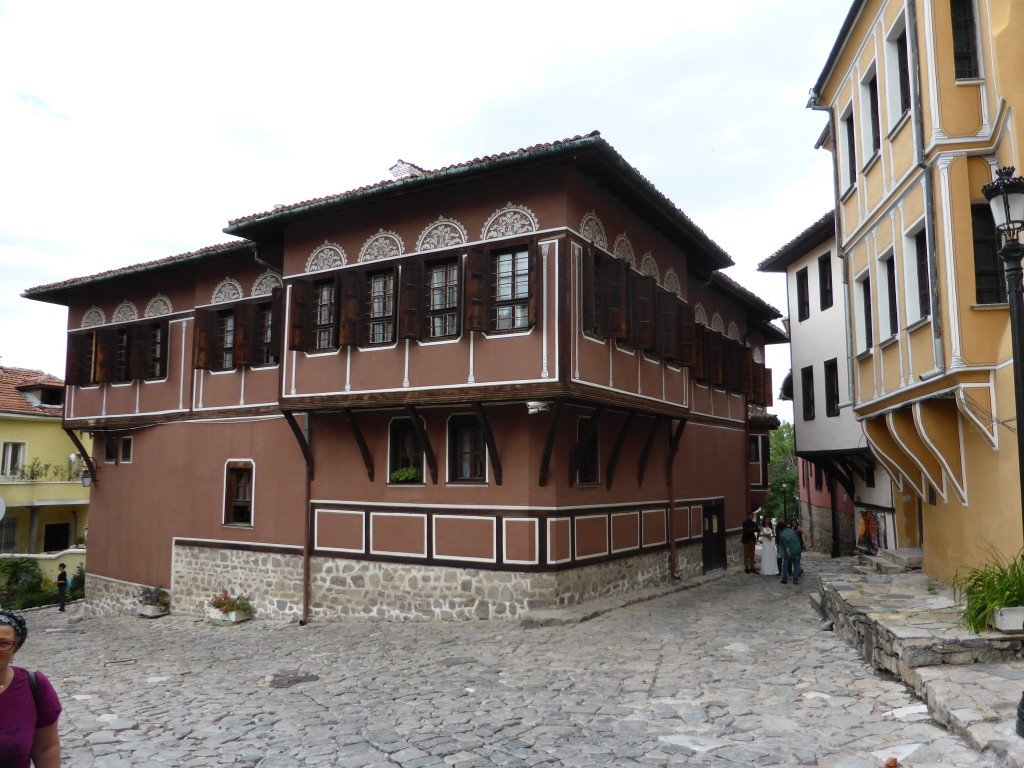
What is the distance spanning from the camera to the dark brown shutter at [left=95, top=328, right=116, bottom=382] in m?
19.3

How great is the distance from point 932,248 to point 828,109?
581 cm

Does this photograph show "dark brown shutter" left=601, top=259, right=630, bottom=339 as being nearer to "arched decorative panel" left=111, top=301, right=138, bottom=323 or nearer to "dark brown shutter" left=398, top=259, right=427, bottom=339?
"dark brown shutter" left=398, top=259, right=427, bottom=339

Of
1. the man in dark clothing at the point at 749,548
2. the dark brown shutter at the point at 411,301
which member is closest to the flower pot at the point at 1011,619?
the dark brown shutter at the point at 411,301

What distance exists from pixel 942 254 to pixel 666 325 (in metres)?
6.43

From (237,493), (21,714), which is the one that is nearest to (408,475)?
(237,493)

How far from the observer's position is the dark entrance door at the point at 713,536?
19047mm

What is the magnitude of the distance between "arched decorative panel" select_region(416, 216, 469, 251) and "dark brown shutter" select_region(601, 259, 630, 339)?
2450mm

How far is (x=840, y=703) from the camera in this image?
735 cm

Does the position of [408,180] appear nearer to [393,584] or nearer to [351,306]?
[351,306]

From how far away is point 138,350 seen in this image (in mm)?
18578

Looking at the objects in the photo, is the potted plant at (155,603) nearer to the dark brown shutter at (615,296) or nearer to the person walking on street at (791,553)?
the dark brown shutter at (615,296)

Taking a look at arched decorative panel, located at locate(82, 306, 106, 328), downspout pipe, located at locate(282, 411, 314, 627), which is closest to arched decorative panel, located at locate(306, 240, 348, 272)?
downspout pipe, located at locate(282, 411, 314, 627)

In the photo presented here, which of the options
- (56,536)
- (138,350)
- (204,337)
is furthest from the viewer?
(56,536)

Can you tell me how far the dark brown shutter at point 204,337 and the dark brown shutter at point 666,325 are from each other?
32.1 feet
